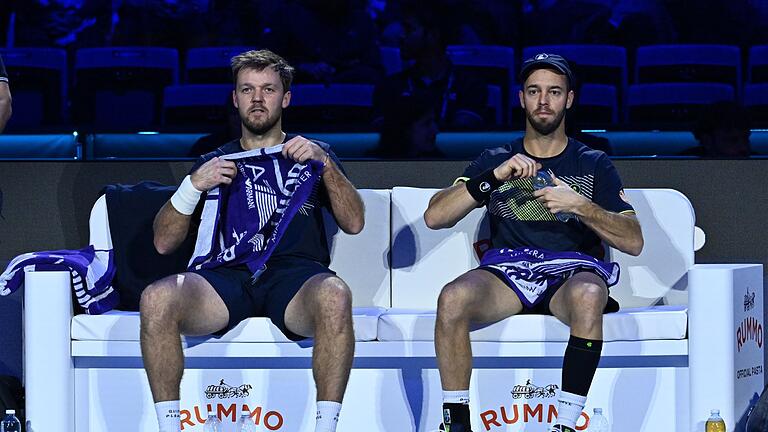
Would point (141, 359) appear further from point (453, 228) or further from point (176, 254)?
point (453, 228)

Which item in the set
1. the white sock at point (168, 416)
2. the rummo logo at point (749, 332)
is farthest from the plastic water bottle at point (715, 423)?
the white sock at point (168, 416)

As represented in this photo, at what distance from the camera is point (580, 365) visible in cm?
354

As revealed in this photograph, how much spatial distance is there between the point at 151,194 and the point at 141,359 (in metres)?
0.61

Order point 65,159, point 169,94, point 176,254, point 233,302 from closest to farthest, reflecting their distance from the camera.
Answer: point 233,302 → point 176,254 → point 65,159 → point 169,94

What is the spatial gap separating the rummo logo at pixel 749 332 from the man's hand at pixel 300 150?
4.57ft

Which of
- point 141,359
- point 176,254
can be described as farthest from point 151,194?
point 141,359

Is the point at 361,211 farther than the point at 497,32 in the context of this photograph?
No

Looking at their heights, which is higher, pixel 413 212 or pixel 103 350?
pixel 413 212

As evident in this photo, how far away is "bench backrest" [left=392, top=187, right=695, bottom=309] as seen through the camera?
4.28 metres

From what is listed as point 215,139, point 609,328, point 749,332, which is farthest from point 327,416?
point 215,139

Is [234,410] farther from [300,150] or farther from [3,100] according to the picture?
[3,100]

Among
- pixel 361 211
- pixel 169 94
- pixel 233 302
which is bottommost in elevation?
pixel 233 302

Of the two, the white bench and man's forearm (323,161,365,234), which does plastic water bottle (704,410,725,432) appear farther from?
man's forearm (323,161,365,234)

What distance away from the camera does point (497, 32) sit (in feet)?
20.0
